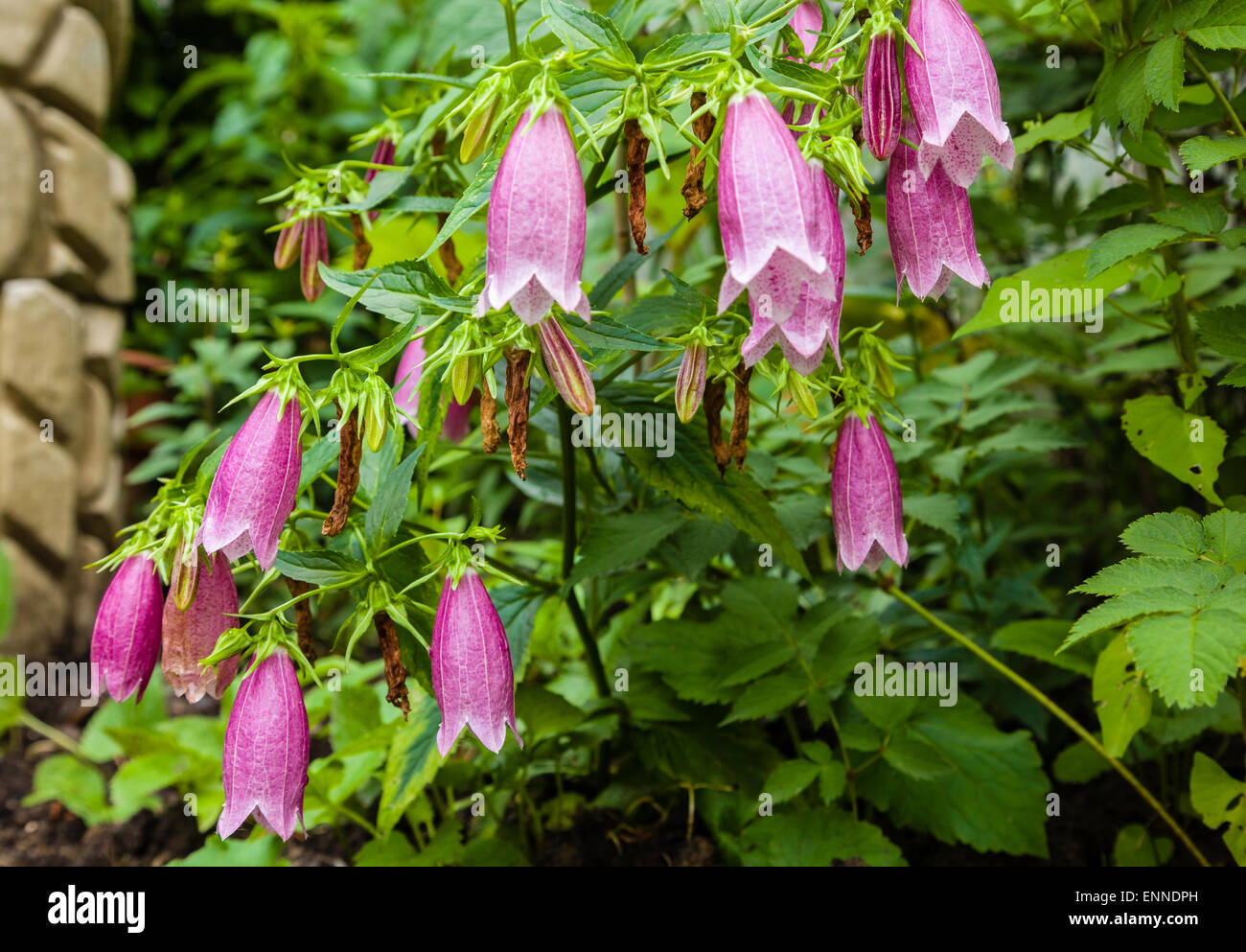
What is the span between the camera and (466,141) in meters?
0.88

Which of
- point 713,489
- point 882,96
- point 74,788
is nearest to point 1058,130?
point 882,96

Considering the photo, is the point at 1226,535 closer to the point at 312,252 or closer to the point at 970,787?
the point at 970,787

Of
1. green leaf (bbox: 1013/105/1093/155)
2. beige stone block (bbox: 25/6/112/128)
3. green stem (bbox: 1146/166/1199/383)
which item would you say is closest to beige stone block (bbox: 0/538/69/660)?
beige stone block (bbox: 25/6/112/128)

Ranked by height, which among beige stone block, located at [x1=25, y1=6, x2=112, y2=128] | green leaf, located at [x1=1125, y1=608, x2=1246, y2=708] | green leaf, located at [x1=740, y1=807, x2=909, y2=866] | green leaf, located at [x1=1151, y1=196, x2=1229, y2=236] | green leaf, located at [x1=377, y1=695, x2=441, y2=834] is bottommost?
green leaf, located at [x1=740, y1=807, x2=909, y2=866]

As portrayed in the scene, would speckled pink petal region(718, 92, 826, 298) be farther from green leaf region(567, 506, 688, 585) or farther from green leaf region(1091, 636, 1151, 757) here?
green leaf region(1091, 636, 1151, 757)

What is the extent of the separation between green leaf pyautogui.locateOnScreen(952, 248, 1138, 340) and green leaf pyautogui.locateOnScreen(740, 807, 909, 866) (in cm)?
58

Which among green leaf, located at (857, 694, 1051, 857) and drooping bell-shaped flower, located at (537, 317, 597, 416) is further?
green leaf, located at (857, 694, 1051, 857)

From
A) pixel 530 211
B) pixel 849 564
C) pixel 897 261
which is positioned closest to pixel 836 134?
pixel 897 261

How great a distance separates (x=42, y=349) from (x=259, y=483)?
1946mm

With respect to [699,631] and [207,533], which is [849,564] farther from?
[207,533]

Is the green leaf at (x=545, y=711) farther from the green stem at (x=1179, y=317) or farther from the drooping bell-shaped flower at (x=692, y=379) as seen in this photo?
the green stem at (x=1179, y=317)

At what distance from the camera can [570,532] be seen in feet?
3.80

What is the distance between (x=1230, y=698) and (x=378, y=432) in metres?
1.12

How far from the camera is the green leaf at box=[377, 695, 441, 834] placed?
3.55 feet
